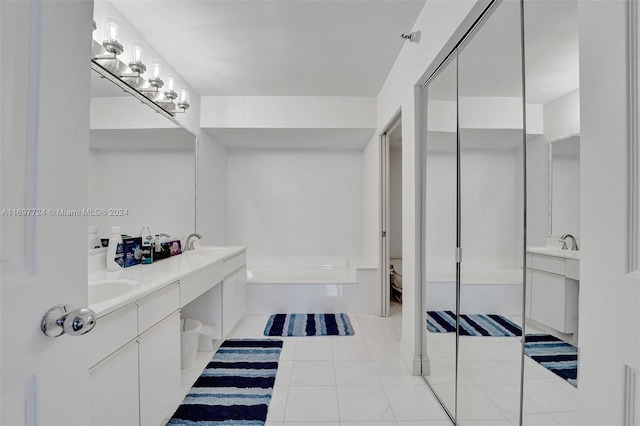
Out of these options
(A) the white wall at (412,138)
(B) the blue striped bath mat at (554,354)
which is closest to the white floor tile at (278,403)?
(A) the white wall at (412,138)

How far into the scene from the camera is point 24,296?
515 millimetres

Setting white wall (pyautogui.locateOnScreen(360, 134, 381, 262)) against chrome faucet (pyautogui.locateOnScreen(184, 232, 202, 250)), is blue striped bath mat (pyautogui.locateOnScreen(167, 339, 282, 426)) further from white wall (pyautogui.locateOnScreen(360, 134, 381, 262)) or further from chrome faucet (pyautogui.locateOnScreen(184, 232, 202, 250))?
white wall (pyautogui.locateOnScreen(360, 134, 381, 262))

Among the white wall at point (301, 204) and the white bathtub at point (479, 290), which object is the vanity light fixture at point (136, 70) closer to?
the white wall at point (301, 204)

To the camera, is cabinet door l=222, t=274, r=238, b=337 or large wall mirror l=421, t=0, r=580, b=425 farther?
cabinet door l=222, t=274, r=238, b=337

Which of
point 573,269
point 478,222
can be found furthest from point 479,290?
point 573,269

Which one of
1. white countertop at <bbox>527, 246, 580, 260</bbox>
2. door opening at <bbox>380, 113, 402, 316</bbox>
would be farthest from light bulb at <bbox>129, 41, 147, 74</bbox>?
white countertop at <bbox>527, 246, 580, 260</bbox>

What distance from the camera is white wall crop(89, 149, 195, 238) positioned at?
1.91m

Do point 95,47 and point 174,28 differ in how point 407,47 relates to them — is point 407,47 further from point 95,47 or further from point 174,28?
point 95,47

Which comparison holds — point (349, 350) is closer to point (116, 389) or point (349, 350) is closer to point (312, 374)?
point (312, 374)

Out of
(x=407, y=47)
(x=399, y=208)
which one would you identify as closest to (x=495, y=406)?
(x=407, y=47)

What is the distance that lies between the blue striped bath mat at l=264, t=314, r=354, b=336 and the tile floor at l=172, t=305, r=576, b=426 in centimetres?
10

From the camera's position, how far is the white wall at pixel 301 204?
435 cm

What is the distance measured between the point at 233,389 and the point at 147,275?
3.00 ft

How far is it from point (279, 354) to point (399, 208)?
280cm
